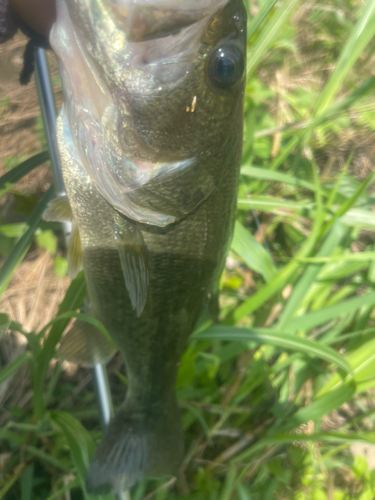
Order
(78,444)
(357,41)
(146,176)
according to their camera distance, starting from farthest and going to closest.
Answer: (357,41)
(78,444)
(146,176)

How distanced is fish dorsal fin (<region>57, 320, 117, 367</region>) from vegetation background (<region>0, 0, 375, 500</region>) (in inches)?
1.5

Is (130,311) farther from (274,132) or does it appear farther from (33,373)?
(274,132)

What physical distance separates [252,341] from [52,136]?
39.3 inches

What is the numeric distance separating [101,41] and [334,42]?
231 cm

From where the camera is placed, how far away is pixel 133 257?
830 millimetres

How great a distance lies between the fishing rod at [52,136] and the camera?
101cm

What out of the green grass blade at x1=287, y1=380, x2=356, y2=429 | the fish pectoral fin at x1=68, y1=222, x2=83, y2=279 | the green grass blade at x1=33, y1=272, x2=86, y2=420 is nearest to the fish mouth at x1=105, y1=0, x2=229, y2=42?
the fish pectoral fin at x1=68, y1=222, x2=83, y2=279

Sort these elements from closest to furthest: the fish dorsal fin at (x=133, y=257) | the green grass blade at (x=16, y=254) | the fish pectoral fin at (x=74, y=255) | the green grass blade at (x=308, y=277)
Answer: the fish dorsal fin at (x=133, y=257)
the fish pectoral fin at (x=74, y=255)
the green grass blade at (x=16, y=254)
the green grass blade at (x=308, y=277)

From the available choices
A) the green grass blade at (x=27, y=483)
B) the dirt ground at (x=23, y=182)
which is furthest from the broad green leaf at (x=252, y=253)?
the green grass blade at (x=27, y=483)

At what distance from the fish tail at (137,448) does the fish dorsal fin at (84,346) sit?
0.20m

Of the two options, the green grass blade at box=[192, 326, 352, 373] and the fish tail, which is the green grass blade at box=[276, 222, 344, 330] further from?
the fish tail

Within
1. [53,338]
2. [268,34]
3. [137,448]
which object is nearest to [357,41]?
[268,34]

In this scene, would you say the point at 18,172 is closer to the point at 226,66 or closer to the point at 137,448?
the point at 226,66

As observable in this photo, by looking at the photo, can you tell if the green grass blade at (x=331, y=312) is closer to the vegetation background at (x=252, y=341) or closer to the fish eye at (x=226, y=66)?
the vegetation background at (x=252, y=341)
